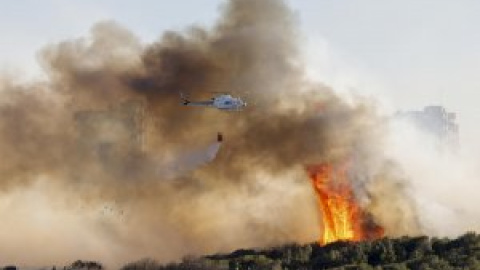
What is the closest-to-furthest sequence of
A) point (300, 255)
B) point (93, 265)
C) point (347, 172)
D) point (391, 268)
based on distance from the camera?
point (391, 268) < point (347, 172) < point (300, 255) < point (93, 265)

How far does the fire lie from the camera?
171m

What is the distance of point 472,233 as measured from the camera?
7352 inches

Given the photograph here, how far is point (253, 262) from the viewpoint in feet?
596

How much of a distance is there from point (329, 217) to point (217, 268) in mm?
28620

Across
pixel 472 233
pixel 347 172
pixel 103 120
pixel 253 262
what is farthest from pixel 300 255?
pixel 103 120

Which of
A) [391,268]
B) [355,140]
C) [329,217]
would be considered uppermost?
[355,140]

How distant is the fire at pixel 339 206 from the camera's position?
171 metres

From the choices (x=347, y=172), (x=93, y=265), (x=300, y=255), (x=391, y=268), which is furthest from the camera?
(x=93, y=265)

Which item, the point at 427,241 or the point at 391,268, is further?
the point at 427,241

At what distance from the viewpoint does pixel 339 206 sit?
171125mm

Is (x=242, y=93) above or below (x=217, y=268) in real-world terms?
above

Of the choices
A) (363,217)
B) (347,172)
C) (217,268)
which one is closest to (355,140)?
(347,172)

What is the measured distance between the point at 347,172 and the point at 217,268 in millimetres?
37288

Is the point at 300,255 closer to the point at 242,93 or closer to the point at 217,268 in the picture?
the point at 217,268
